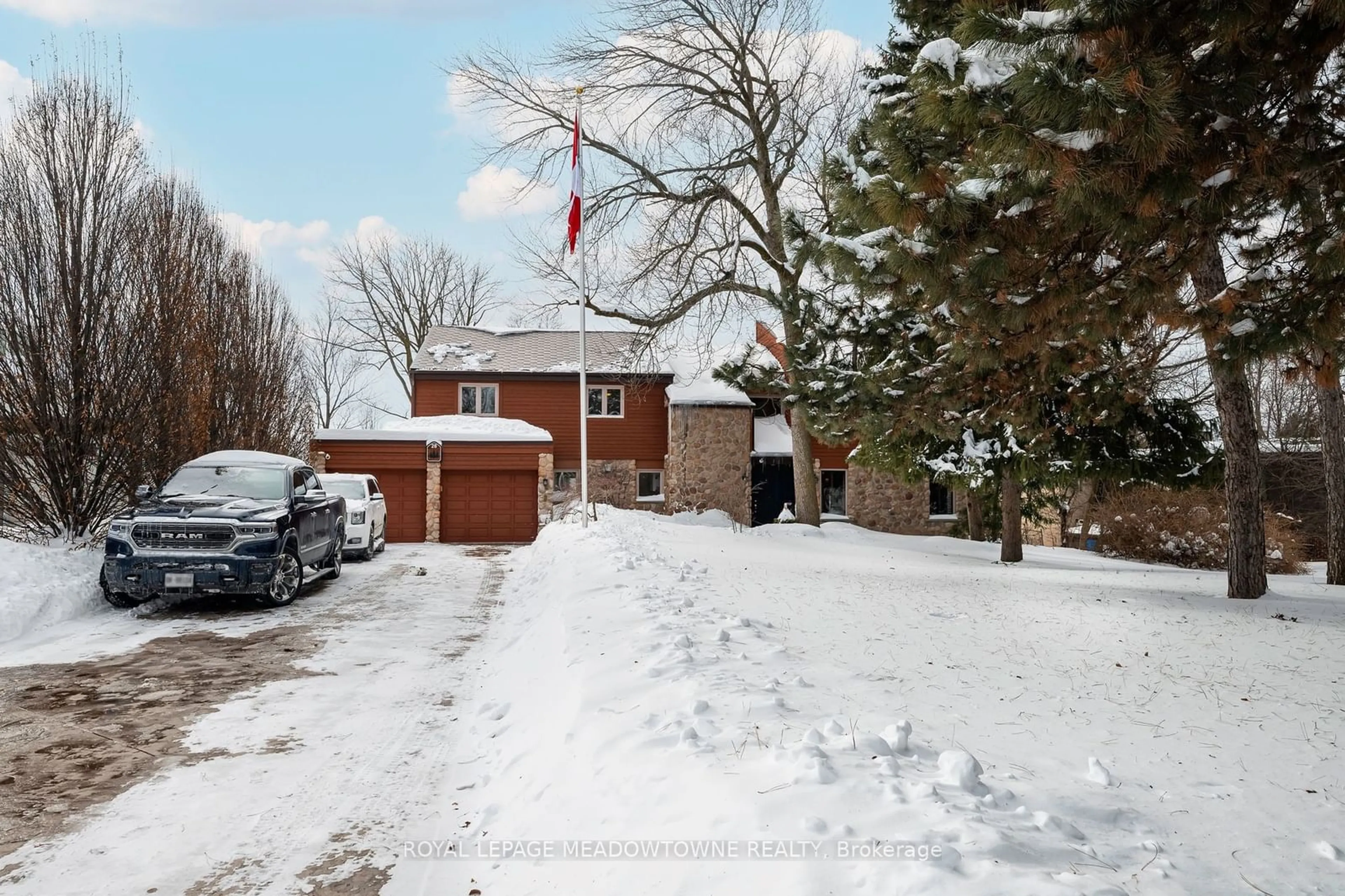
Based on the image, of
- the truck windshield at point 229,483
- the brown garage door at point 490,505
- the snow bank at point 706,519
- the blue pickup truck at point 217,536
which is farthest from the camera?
the brown garage door at point 490,505

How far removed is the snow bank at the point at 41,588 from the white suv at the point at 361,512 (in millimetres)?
4772

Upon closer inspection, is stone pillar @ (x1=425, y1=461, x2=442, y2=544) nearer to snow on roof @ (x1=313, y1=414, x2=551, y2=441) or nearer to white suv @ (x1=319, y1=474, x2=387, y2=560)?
snow on roof @ (x1=313, y1=414, x2=551, y2=441)

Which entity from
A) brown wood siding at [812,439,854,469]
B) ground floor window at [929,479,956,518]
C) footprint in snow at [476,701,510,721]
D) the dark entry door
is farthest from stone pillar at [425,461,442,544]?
footprint in snow at [476,701,510,721]

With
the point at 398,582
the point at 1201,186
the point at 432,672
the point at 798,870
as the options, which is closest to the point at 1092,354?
the point at 1201,186

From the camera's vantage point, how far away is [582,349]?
16281 mm

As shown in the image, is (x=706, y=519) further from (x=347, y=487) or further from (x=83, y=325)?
(x=83, y=325)

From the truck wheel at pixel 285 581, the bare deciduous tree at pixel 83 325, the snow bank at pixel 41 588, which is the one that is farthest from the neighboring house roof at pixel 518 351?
the snow bank at pixel 41 588

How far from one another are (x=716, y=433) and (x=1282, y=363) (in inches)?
822

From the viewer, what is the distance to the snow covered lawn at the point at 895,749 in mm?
2900

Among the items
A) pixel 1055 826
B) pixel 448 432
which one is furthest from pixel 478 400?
pixel 1055 826

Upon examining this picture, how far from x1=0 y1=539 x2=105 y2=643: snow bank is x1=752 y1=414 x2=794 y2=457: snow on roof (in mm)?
19285

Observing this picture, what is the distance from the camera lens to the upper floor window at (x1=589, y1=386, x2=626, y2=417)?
28.1 meters

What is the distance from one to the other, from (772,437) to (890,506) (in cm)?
465

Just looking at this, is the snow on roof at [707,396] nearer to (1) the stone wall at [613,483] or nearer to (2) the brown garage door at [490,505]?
(1) the stone wall at [613,483]
